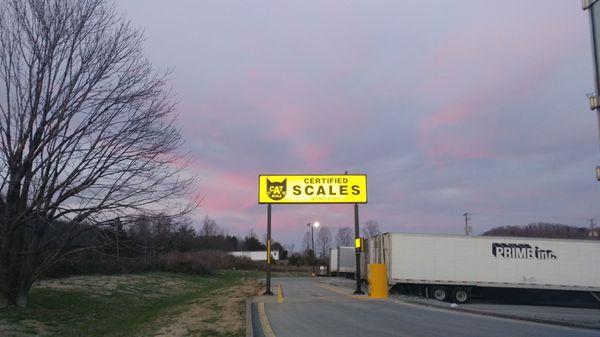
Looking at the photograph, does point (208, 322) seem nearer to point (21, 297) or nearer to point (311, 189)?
point (21, 297)

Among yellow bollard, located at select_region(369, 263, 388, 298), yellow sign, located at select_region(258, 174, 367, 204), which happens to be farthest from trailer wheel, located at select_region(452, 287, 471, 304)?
yellow sign, located at select_region(258, 174, 367, 204)

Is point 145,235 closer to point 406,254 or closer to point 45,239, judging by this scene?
point 45,239

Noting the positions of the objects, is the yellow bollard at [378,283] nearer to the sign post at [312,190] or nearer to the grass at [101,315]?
the sign post at [312,190]

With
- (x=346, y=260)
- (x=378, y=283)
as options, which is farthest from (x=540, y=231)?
(x=378, y=283)

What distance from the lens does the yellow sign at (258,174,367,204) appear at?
77.3 ft

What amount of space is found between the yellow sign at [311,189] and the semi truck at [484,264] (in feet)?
14.5

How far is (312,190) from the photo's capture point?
23703 millimetres

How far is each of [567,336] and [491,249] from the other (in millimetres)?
15600

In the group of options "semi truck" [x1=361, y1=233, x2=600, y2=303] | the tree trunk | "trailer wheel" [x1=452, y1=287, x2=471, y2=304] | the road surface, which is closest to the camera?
the road surface

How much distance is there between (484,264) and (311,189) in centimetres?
1058

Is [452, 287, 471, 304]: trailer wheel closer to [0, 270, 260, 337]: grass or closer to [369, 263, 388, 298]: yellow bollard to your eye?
[369, 263, 388, 298]: yellow bollard

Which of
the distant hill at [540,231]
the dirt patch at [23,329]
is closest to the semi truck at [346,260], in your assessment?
the dirt patch at [23,329]

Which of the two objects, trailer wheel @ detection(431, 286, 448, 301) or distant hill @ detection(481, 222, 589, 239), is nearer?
trailer wheel @ detection(431, 286, 448, 301)

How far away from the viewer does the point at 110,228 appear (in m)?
15.9
